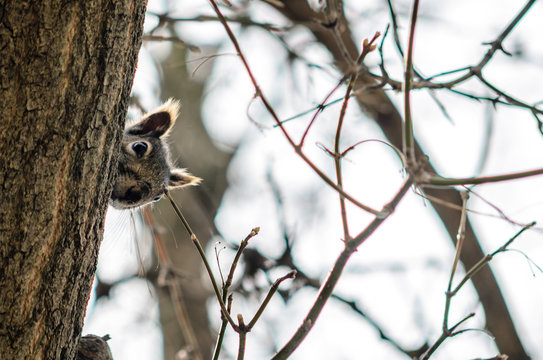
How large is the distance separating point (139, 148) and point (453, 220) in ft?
5.17

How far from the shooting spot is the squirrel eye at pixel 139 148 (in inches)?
89.5

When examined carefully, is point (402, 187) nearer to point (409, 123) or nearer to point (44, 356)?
point (409, 123)

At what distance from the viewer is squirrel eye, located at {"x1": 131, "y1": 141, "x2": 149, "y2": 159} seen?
7.46 ft

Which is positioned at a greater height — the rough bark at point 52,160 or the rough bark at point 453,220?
the rough bark at point 453,220

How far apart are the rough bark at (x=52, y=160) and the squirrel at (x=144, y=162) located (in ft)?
2.82

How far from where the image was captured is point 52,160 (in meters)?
1.25

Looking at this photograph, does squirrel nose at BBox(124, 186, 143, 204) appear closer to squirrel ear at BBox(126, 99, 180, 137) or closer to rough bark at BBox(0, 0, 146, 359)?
squirrel ear at BBox(126, 99, 180, 137)

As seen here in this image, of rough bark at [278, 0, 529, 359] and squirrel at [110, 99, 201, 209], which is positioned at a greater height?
rough bark at [278, 0, 529, 359]

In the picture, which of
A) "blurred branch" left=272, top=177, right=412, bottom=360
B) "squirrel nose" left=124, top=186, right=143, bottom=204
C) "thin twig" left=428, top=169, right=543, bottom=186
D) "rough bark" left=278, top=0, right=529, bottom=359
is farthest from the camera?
"rough bark" left=278, top=0, right=529, bottom=359

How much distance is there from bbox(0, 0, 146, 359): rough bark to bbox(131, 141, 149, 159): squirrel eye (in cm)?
93

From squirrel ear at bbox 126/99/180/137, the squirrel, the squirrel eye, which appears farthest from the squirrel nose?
squirrel ear at bbox 126/99/180/137

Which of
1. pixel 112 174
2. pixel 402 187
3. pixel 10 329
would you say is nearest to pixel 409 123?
pixel 402 187

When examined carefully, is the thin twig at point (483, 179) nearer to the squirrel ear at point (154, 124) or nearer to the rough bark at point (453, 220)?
the rough bark at point (453, 220)

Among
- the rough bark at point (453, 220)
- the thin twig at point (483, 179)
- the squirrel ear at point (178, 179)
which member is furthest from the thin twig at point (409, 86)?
the squirrel ear at point (178, 179)
